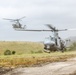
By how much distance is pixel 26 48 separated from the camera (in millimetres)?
74812

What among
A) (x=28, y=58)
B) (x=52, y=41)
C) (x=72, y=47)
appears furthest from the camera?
(x=72, y=47)

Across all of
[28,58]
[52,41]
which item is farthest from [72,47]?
[28,58]

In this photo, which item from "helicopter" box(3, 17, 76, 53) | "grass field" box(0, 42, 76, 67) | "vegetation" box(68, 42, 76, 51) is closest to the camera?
"grass field" box(0, 42, 76, 67)

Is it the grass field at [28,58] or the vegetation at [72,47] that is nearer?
the grass field at [28,58]

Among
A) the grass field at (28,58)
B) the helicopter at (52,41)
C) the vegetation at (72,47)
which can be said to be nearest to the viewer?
the grass field at (28,58)

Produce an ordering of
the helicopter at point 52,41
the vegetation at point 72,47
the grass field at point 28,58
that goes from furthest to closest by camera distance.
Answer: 1. the vegetation at point 72,47
2. the helicopter at point 52,41
3. the grass field at point 28,58

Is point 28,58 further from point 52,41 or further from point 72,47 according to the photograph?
point 72,47

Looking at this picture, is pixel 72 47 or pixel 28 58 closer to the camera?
pixel 28 58

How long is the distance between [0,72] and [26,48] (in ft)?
157

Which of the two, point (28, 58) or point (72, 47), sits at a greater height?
point (72, 47)

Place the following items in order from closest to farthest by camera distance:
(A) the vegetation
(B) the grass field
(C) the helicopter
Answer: (B) the grass field
(C) the helicopter
(A) the vegetation

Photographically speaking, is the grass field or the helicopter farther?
the helicopter

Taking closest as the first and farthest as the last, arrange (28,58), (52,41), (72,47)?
1. (28,58)
2. (52,41)
3. (72,47)

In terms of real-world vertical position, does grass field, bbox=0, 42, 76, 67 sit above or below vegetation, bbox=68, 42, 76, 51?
below
